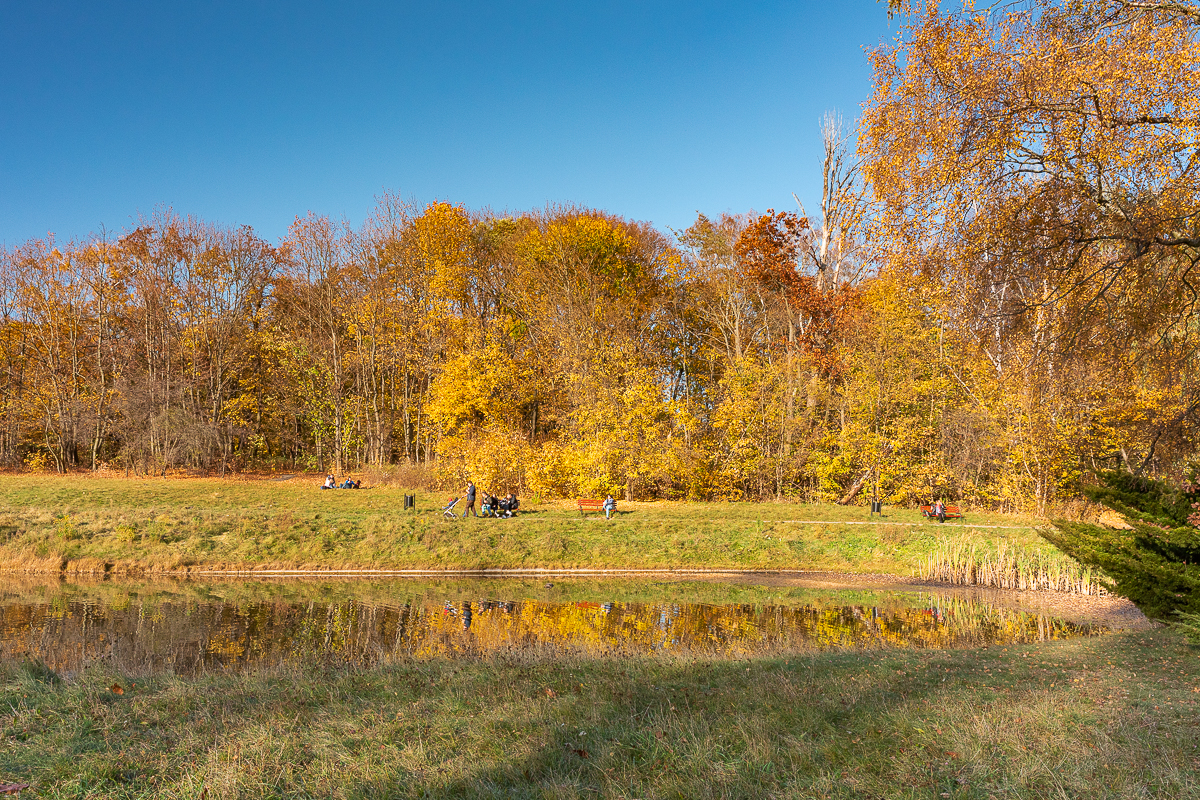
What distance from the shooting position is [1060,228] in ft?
32.3

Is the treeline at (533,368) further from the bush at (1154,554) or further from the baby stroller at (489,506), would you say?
the bush at (1154,554)

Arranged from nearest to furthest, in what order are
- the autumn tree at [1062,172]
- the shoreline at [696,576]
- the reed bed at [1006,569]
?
the autumn tree at [1062,172] < the shoreline at [696,576] < the reed bed at [1006,569]

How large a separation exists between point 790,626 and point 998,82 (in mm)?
11093

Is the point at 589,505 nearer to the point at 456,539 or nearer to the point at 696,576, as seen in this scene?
the point at 456,539

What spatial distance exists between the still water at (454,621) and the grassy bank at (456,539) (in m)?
2.01

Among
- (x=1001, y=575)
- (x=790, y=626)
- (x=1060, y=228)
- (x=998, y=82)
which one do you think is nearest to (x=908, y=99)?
(x=998, y=82)

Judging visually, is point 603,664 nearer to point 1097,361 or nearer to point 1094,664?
point 1094,664

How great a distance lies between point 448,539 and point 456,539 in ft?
0.85

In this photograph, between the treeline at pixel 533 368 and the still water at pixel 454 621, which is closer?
the still water at pixel 454 621

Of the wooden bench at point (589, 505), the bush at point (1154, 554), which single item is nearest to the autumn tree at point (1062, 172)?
the bush at point (1154, 554)

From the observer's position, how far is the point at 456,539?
24250 millimetres

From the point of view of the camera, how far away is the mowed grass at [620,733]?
5.55m

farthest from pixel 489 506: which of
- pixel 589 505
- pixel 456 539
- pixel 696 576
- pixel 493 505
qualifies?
pixel 696 576

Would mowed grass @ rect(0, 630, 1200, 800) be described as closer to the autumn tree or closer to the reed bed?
the autumn tree
